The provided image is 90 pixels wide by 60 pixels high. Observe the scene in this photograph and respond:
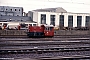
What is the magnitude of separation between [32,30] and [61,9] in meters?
39.8

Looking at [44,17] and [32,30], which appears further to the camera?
[44,17]

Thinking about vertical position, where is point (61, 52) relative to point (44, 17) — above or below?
below

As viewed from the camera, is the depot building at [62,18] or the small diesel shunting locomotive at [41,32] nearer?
the small diesel shunting locomotive at [41,32]

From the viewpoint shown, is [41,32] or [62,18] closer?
[41,32]

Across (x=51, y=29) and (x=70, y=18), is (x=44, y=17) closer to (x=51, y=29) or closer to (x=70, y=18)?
(x=70, y=18)

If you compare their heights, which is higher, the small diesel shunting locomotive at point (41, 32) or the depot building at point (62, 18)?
the depot building at point (62, 18)

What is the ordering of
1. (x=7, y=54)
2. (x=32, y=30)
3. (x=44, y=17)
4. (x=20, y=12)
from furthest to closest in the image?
(x=20, y=12) < (x=44, y=17) < (x=32, y=30) < (x=7, y=54)

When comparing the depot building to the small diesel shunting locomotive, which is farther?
the depot building

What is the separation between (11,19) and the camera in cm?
4831

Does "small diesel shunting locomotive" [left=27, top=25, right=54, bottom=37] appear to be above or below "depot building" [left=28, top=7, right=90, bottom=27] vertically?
below

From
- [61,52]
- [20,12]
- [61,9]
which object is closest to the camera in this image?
[61,52]

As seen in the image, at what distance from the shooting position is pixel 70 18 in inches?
1944

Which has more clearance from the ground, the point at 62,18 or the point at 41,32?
the point at 62,18

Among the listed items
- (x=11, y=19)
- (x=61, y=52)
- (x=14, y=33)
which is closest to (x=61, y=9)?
(x=11, y=19)
